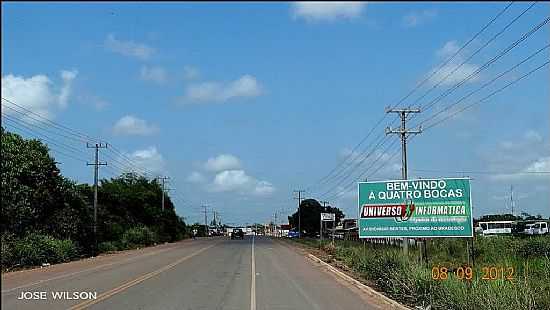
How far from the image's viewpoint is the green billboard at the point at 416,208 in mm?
23625

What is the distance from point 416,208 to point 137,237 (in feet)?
161

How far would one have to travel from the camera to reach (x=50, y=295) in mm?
17703

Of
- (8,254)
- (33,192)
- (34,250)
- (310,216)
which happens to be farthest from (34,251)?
(310,216)

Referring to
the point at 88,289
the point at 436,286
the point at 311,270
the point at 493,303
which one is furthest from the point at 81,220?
the point at 493,303

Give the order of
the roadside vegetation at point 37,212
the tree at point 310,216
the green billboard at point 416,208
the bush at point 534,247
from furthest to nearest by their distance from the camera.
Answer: the tree at point 310,216
the roadside vegetation at point 37,212
the bush at point 534,247
the green billboard at point 416,208

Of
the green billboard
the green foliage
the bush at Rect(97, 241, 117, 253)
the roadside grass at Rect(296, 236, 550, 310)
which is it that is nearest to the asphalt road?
the roadside grass at Rect(296, 236, 550, 310)

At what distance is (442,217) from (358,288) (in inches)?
192

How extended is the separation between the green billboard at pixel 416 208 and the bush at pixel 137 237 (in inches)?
1542

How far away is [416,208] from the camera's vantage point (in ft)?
81.1
